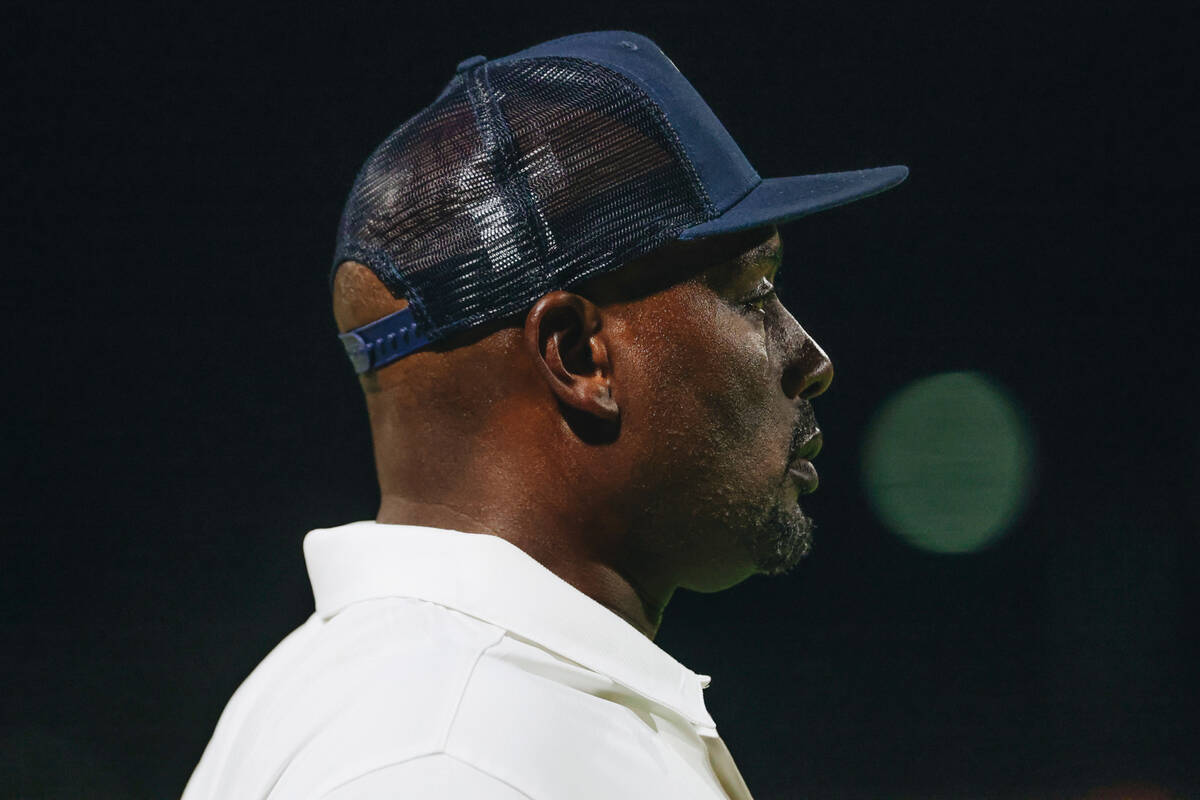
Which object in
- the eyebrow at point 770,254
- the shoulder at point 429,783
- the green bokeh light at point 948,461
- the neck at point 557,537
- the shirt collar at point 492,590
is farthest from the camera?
the green bokeh light at point 948,461

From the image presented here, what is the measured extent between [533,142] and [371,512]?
5.93 feet

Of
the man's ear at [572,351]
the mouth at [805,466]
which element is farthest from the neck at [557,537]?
the mouth at [805,466]

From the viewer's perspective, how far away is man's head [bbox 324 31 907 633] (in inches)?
46.4

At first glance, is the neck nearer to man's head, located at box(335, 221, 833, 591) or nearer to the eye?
man's head, located at box(335, 221, 833, 591)

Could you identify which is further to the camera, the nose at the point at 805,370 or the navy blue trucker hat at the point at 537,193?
the nose at the point at 805,370

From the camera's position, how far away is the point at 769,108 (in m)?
2.94

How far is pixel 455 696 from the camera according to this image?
90cm

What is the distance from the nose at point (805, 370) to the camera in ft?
4.27

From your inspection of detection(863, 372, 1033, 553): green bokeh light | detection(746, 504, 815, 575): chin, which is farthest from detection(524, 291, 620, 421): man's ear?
detection(863, 372, 1033, 553): green bokeh light

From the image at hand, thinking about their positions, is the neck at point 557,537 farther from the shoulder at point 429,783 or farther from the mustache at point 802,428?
the shoulder at point 429,783

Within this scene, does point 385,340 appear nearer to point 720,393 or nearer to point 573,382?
point 573,382

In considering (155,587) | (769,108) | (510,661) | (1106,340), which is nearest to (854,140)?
(769,108)

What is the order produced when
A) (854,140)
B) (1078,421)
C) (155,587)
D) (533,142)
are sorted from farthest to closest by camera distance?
(1078,421) < (854,140) < (155,587) < (533,142)

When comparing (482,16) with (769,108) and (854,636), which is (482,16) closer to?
(769,108)
